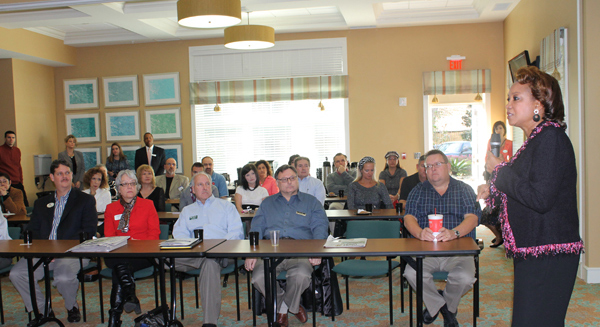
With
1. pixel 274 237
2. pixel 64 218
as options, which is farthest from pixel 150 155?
pixel 274 237

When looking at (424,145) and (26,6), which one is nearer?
(26,6)

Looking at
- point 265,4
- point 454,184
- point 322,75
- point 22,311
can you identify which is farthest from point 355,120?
point 22,311

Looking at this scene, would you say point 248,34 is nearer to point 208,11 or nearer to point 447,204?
point 208,11

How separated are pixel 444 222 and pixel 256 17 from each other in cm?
620

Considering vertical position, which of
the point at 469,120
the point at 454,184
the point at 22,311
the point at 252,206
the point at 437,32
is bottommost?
the point at 22,311

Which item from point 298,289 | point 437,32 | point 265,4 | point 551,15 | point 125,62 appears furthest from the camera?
point 125,62

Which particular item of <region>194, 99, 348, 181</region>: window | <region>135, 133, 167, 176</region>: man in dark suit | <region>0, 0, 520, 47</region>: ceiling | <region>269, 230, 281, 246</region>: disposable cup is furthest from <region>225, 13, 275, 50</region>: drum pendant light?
<region>269, 230, 281, 246</region>: disposable cup

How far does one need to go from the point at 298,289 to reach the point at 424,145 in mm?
→ 5952

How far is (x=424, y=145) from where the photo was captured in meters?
8.99

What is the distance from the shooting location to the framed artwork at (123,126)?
9.80 metres

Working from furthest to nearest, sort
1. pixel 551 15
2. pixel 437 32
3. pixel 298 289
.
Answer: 1. pixel 437 32
2. pixel 551 15
3. pixel 298 289

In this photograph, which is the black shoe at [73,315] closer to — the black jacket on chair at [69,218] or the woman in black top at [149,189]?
the black jacket on chair at [69,218]

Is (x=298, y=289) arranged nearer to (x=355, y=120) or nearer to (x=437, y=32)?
(x=355, y=120)

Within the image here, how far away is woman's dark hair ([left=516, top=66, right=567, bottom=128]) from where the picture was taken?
6.34 feet
